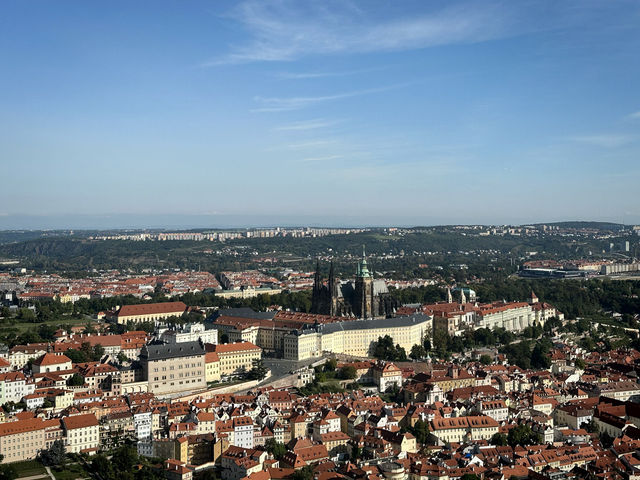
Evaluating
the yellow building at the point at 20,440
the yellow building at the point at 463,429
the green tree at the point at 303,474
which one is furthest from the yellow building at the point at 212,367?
the green tree at the point at 303,474

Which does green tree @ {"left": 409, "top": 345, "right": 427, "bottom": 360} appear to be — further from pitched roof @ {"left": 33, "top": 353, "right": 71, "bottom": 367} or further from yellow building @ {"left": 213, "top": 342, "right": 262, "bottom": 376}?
pitched roof @ {"left": 33, "top": 353, "right": 71, "bottom": 367}

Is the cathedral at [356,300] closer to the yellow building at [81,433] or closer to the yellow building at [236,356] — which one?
the yellow building at [236,356]

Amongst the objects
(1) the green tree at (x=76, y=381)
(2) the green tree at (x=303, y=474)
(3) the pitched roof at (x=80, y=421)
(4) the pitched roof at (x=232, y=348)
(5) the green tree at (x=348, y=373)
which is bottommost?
(2) the green tree at (x=303, y=474)

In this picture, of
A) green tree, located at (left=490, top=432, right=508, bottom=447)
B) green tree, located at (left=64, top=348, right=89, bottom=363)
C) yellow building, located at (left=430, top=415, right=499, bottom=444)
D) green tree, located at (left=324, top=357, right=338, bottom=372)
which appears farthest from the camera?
green tree, located at (left=324, top=357, right=338, bottom=372)

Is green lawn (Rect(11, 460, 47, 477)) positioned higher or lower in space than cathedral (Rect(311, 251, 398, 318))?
lower

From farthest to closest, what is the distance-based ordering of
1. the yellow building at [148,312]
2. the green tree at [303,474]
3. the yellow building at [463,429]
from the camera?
1. the yellow building at [148,312]
2. the yellow building at [463,429]
3. the green tree at [303,474]

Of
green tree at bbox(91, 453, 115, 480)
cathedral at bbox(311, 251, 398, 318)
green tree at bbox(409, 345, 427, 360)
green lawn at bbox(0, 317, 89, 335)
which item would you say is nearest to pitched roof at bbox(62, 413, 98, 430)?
green tree at bbox(91, 453, 115, 480)

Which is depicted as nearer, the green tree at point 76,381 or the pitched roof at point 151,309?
the green tree at point 76,381
